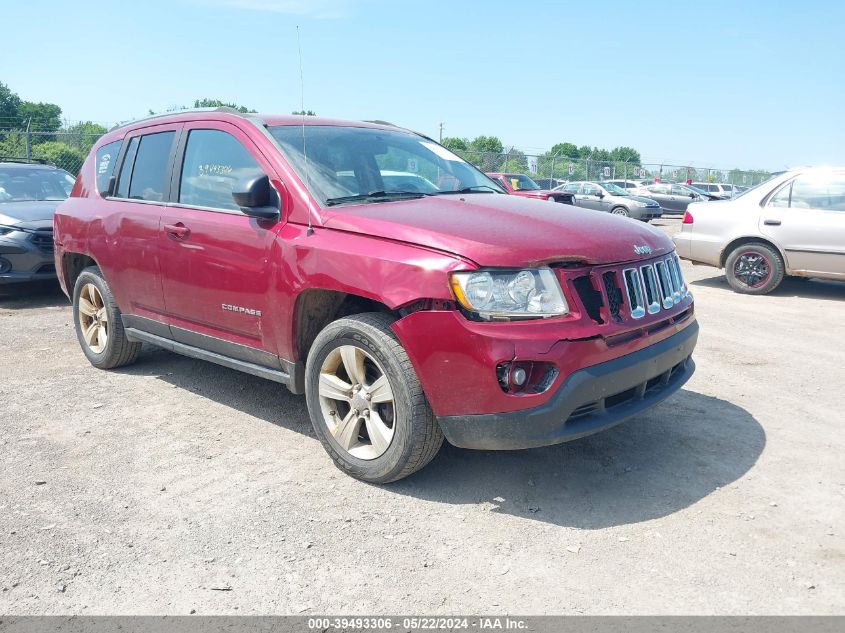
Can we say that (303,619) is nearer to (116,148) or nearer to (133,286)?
(133,286)

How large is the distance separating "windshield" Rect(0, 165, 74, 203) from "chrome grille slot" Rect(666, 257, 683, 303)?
8.15m

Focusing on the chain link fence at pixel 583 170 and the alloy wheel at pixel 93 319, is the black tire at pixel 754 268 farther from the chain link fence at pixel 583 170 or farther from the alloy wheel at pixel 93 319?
the chain link fence at pixel 583 170

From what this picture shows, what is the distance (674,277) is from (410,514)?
193cm

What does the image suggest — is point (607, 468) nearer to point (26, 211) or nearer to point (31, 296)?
point (26, 211)

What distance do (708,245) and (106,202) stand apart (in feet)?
24.0

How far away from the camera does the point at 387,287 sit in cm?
324

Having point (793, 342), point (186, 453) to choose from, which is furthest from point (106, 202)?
point (793, 342)

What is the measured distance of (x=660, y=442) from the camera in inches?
158

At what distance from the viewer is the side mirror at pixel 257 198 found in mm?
3672

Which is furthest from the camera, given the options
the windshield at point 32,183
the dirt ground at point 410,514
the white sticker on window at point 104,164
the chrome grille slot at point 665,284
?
the windshield at point 32,183

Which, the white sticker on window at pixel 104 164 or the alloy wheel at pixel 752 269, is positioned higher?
the white sticker on window at pixel 104 164

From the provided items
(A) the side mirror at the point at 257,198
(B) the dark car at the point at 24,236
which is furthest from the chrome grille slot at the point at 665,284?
(B) the dark car at the point at 24,236

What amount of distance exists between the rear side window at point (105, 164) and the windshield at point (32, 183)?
4.41 metres

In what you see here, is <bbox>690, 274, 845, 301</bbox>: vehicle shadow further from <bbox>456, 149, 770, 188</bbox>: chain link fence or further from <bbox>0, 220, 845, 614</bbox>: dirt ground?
<bbox>456, 149, 770, 188</bbox>: chain link fence
